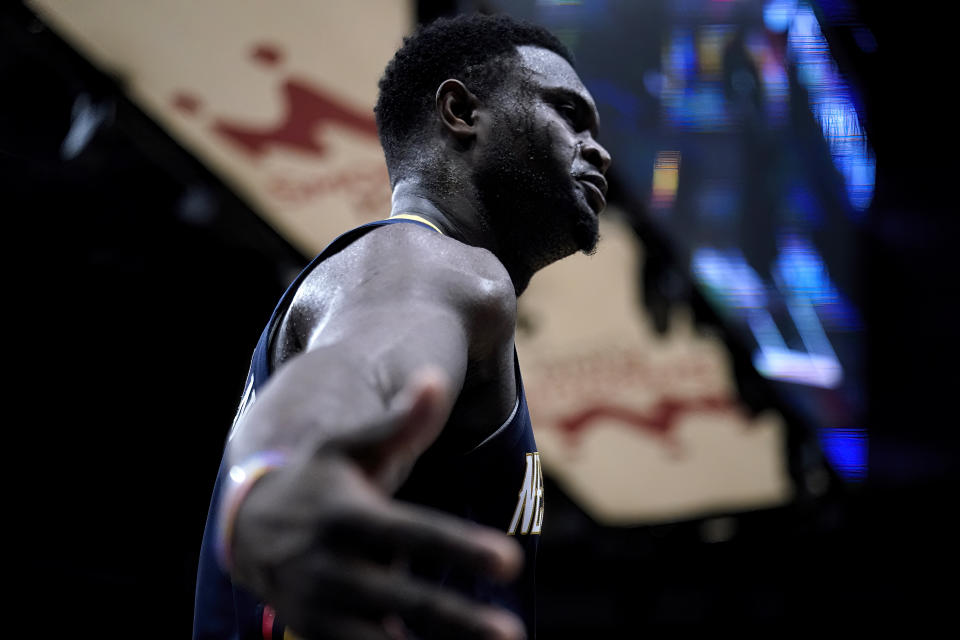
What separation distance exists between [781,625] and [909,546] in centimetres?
148

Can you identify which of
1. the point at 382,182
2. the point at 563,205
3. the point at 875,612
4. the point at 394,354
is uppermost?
the point at 394,354

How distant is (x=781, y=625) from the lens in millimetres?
7074

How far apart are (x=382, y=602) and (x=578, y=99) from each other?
1199 millimetres

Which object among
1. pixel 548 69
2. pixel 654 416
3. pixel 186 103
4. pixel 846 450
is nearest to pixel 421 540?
pixel 548 69

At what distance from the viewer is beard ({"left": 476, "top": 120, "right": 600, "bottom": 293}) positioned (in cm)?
157

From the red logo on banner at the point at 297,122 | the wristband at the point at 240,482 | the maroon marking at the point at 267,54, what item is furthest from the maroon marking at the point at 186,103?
the wristband at the point at 240,482

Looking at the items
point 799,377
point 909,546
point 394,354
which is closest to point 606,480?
point 799,377

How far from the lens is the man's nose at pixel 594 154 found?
1641 mm

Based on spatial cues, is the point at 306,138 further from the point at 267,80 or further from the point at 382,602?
the point at 382,602

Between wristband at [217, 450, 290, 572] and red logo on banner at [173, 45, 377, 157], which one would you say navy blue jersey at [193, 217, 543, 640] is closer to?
wristband at [217, 450, 290, 572]

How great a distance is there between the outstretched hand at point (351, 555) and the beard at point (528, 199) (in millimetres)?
916

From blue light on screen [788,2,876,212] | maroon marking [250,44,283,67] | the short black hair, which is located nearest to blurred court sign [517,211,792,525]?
blue light on screen [788,2,876,212]

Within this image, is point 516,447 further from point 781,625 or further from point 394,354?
point 781,625

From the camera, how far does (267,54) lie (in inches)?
157
